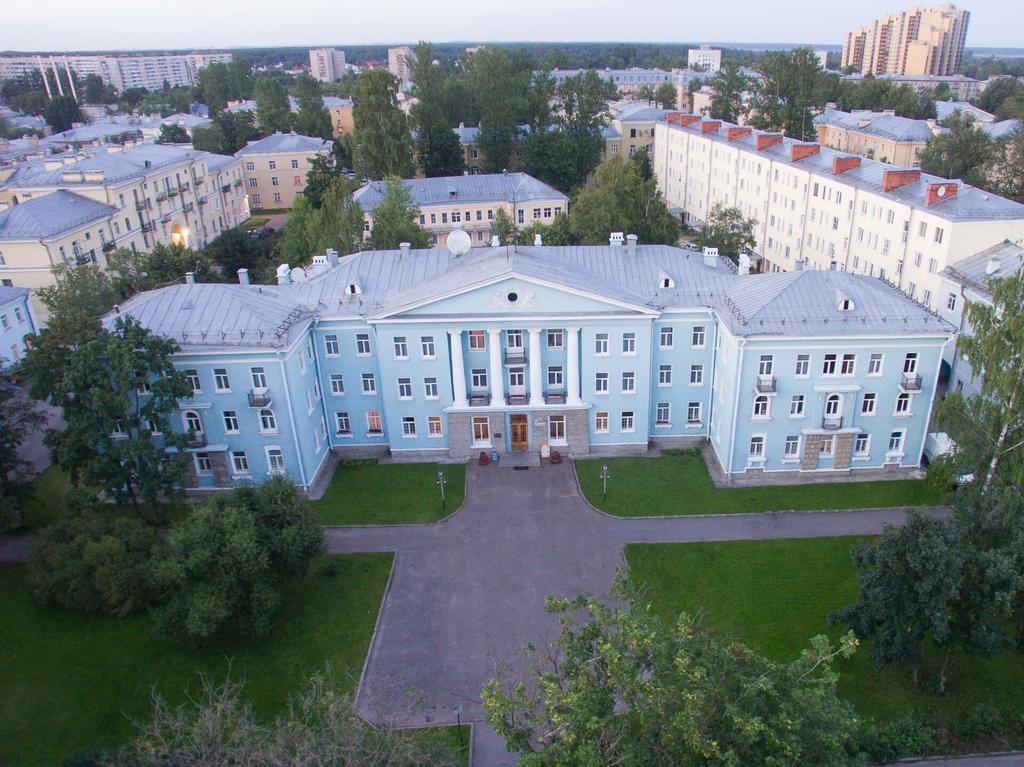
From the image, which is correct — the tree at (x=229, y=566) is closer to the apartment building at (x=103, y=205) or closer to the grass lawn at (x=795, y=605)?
the grass lawn at (x=795, y=605)

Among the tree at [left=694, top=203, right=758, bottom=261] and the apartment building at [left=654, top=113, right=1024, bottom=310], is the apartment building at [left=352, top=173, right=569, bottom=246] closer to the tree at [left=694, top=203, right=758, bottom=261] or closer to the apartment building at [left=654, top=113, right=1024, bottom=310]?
the apartment building at [left=654, top=113, right=1024, bottom=310]

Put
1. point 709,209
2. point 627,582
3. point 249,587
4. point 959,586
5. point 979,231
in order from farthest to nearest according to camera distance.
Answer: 1. point 709,209
2. point 979,231
3. point 249,587
4. point 959,586
5. point 627,582

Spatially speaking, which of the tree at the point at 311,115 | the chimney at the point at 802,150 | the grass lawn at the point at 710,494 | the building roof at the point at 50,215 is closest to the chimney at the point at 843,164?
the chimney at the point at 802,150

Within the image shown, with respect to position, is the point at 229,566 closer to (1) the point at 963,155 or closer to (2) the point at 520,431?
(2) the point at 520,431

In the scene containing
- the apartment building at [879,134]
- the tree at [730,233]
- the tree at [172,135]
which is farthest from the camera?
the tree at [172,135]

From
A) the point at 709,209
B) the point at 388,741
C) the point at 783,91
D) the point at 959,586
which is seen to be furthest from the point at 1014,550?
the point at 783,91

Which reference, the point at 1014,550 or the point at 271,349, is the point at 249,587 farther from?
the point at 1014,550
